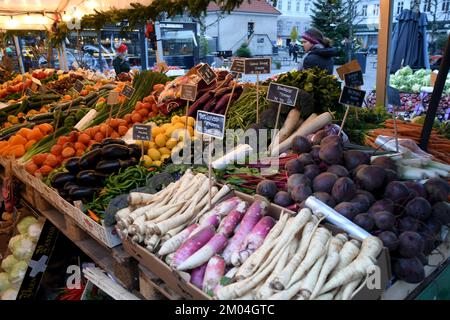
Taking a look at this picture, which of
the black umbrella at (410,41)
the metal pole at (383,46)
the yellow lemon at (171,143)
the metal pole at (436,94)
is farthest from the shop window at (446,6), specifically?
the yellow lemon at (171,143)

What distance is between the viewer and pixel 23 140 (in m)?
3.63

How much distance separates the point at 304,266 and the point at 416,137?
6.00 ft

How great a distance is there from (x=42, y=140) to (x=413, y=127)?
334 cm

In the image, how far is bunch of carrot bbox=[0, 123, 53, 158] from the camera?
11.4 feet

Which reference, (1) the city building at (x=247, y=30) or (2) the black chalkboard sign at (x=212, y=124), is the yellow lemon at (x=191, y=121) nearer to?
(2) the black chalkboard sign at (x=212, y=124)

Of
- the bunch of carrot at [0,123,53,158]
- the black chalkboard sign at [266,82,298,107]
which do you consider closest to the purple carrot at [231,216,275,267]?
the black chalkboard sign at [266,82,298,107]

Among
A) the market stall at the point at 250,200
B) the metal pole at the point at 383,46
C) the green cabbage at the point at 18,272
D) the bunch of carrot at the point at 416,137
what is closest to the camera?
the market stall at the point at 250,200

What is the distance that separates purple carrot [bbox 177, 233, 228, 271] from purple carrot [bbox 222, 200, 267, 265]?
38mm

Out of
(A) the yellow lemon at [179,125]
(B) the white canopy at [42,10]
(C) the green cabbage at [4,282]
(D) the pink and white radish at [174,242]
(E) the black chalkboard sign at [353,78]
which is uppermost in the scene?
(B) the white canopy at [42,10]

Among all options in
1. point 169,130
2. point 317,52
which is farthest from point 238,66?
point 317,52

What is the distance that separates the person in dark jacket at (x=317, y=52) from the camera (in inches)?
205

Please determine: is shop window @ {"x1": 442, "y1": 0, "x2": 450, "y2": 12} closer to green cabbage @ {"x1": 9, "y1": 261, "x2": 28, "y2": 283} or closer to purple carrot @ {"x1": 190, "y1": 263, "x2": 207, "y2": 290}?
purple carrot @ {"x1": 190, "y1": 263, "x2": 207, "y2": 290}

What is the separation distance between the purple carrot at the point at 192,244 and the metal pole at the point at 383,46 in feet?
9.05

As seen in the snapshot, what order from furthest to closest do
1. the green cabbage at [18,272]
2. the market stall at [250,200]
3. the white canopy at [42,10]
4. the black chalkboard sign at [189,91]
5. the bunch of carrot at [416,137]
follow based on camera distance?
1. the white canopy at [42,10]
2. the green cabbage at [18,272]
3. the black chalkboard sign at [189,91]
4. the bunch of carrot at [416,137]
5. the market stall at [250,200]
